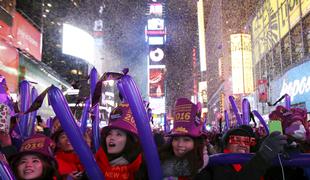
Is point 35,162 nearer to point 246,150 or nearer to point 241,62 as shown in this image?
point 246,150

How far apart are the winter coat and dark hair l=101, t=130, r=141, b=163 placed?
5 cm

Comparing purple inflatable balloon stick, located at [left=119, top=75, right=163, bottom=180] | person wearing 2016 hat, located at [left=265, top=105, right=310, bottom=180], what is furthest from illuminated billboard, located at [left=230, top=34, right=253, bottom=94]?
purple inflatable balloon stick, located at [left=119, top=75, right=163, bottom=180]

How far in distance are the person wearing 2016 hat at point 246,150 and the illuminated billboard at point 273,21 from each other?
18.1 metres

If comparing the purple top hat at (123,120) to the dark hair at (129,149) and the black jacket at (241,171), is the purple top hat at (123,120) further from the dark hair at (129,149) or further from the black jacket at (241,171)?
the black jacket at (241,171)

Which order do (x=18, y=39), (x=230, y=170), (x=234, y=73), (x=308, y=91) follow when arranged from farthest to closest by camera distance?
(x=234, y=73), (x=18, y=39), (x=308, y=91), (x=230, y=170)

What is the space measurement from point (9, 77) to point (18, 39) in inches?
139

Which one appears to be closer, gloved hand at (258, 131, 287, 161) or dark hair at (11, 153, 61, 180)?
gloved hand at (258, 131, 287, 161)

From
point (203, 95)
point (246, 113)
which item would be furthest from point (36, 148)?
point (203, 95)

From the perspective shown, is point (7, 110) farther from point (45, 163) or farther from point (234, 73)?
point (234, 73)

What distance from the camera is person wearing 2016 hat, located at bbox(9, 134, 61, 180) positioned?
3447 millimetres

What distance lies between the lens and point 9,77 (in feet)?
57.1

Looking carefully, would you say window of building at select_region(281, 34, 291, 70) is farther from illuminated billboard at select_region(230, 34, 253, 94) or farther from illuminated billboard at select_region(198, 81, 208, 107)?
illuminated billboard at select_region(198, 81, 208, 107)

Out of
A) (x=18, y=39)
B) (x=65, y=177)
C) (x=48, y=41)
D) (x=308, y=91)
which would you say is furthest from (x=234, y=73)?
(x=65, y=177)

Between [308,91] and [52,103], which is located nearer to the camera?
[52,103]
